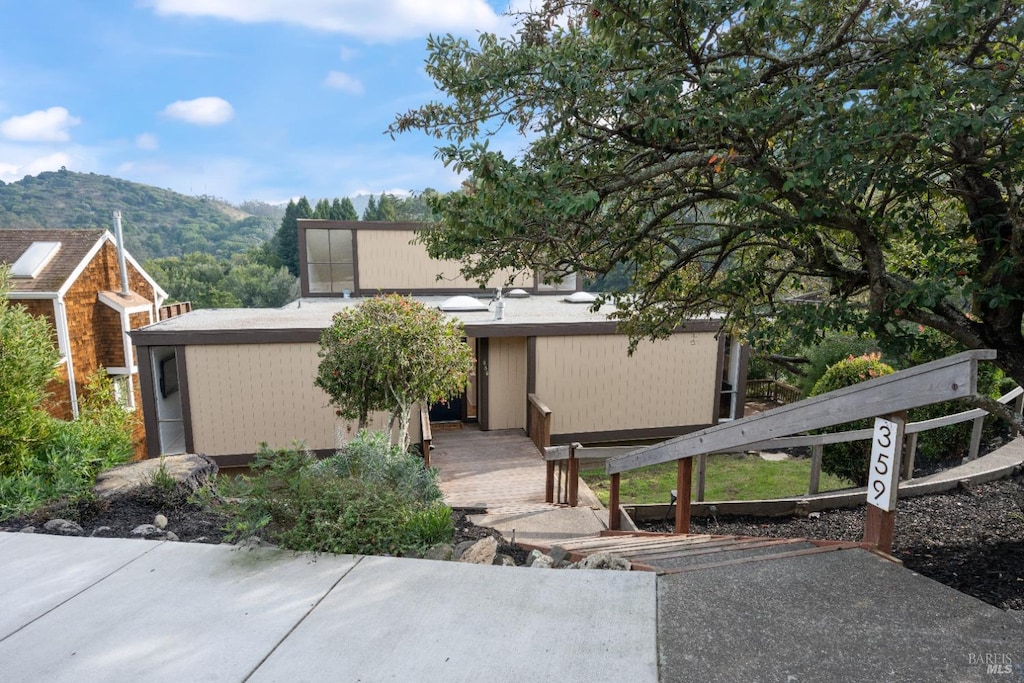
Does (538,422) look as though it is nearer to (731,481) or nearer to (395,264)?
(731,481)

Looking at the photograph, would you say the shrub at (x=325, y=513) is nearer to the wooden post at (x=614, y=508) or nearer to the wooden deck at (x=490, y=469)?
the wooden post at (x=614, y=508)

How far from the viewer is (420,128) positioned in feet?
15.2

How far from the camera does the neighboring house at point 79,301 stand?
1623cm

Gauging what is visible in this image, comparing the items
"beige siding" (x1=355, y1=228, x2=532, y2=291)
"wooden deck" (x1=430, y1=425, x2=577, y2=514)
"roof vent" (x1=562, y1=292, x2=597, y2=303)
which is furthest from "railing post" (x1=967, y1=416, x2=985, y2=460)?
"beige siding" (x1=355, y1=228, x2=532, y2=291)

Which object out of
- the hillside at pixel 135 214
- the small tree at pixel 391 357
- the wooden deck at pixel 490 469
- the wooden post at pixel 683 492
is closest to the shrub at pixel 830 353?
the wooden deck at pixel 490 469

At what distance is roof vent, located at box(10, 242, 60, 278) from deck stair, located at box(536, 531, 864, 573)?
1903 cm

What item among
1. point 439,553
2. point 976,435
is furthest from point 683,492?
point 976,435

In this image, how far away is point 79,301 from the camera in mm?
17406

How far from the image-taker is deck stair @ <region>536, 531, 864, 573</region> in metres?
3.40

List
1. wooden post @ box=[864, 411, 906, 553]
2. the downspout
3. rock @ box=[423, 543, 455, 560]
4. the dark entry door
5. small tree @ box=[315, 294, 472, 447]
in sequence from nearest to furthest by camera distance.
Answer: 1. wooden post @ box=[864, 411, 906, 553]
2. rock @ box=[423, 543, 455, 560]
3. small tree @ box=[315, 294, 472, 447]
4. the dark entry door
5. the downspout

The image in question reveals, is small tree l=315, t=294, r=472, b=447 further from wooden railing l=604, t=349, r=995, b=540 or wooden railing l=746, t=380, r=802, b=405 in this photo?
wooden railing l=746, t=380, r=802, b=405

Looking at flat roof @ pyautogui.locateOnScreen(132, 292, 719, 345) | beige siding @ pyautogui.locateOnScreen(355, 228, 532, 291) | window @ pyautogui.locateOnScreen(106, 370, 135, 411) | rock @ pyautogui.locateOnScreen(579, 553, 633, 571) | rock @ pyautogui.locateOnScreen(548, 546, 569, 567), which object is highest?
beige siding @ pyautogui.locateOnScreen(355, 228, 532, 291)

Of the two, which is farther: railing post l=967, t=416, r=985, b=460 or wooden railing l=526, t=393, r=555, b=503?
wooden railing l=526, t=393, r=555, b=503

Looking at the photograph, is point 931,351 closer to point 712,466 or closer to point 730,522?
point 730,522
